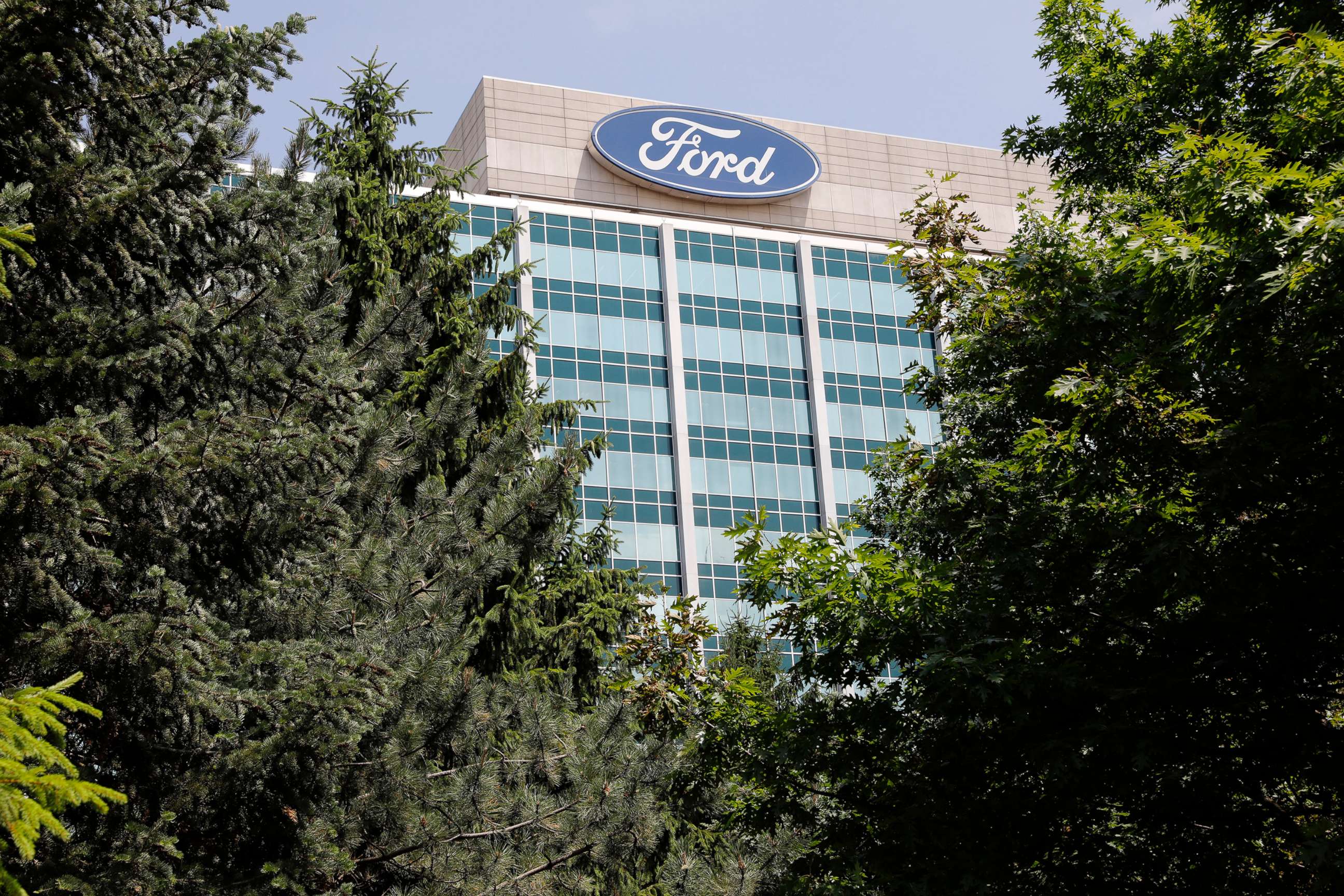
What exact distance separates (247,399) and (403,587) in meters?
1.91

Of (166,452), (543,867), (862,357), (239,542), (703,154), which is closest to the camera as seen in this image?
(166,452)

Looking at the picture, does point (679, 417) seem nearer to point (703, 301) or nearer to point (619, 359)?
point (619, 359)

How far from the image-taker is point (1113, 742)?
848 cm

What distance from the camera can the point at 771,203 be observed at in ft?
180

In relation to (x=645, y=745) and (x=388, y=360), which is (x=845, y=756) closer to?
(x=645, y=745)

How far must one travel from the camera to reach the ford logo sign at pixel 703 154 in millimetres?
52719

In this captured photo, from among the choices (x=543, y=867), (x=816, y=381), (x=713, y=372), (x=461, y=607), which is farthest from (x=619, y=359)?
(x=543, y=867)

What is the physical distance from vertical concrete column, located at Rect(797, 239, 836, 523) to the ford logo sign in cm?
425

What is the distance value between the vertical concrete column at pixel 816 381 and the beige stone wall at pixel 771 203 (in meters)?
3.96

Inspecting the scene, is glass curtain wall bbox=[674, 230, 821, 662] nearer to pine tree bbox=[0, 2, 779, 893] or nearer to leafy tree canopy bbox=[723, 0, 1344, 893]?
pine tree bbox=[0, 2, 779, 893]

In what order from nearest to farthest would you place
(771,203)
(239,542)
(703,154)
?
(239,542) < (703,154) < (771,203)

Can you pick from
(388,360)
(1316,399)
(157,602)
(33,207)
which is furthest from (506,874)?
(1316,399)

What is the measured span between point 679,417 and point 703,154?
13.9 m

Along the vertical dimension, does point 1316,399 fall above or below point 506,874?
above
